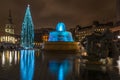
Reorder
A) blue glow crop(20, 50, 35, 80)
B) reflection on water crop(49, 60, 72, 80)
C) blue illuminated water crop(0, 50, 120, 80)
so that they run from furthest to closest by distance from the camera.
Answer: reflection on water crop(49, 60, 72, 80)
blue glow crop(20, 50, 35, 80)
blue illuminated water crop(0, 50, 120, 80)

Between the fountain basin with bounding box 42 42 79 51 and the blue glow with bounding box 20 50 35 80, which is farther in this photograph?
the fountain basin with bounding box 42 42 79 51

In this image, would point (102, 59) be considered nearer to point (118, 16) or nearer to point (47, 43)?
point (47, 43)

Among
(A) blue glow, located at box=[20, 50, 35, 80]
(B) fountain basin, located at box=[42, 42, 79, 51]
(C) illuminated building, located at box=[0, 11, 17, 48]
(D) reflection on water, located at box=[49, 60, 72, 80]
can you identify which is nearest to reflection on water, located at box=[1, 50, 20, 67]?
(A) blue glow, located at box=[20, 50, 35, 80]

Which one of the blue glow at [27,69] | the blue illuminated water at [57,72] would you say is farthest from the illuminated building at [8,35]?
the blue illuminated water at [57,72]

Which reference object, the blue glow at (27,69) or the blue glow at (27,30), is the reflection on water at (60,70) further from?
the blue glow at (27,30)

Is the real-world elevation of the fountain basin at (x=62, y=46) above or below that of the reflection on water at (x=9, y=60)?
above

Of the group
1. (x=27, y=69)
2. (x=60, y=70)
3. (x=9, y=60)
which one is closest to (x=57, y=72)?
Answer: (x=60, y=70)

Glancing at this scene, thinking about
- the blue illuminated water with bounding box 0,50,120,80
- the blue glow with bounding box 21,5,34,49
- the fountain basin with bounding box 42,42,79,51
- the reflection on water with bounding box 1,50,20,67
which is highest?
the blue glow with bounding box 21,5,34,49

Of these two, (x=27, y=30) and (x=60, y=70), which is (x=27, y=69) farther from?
(x=27, y=30)

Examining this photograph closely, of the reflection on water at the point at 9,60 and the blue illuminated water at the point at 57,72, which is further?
the reflection on water at the point at 9,60

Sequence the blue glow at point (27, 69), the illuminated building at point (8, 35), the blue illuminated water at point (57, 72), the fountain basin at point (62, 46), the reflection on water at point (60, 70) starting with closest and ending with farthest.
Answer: the blue illuminated water at point (57, 72) → the blue glow at point (27, 69) → the reflection on water at point (60, 70) → the fountain basin at point (62, 46) → the illuminated building at point (8, 35)

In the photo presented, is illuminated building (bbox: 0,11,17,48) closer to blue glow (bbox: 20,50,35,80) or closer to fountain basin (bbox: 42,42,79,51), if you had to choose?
fountain basin (bbox: 42,42,79,51)

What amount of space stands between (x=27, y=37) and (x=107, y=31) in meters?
87.7

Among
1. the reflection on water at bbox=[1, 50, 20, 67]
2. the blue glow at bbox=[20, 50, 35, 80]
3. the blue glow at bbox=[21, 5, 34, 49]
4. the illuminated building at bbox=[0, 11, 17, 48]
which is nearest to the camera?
the blue glow at bbox=[20, 50, 35, 80]
